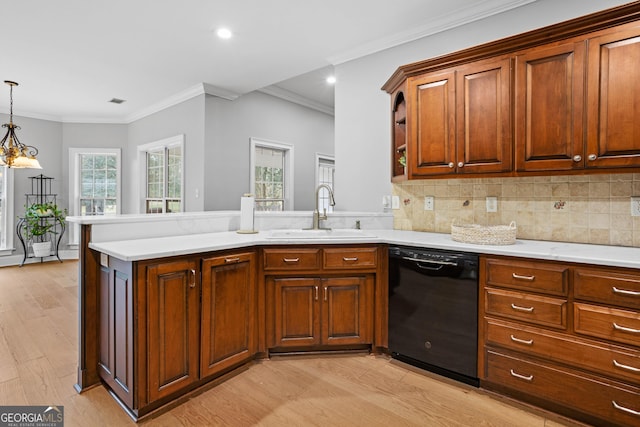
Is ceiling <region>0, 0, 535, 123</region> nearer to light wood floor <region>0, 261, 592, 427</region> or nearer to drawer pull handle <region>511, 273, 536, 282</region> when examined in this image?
drawer pull handle <region>511, 273, 536, 282</region>

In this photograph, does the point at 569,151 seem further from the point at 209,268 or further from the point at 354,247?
the point at 209,268

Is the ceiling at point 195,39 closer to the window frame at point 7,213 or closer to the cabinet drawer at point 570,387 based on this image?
the window frame at point 7,213

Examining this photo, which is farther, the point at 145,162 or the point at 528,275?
the point at 145,162

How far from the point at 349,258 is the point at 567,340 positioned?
1341 millimetres

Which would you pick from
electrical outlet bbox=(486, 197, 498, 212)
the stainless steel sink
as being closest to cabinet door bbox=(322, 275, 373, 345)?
the stainless steel sink

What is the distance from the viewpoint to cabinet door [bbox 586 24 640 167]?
1860mm

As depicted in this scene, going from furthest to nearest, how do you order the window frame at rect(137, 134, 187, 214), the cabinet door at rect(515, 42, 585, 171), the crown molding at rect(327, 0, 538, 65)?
the window frame at rect(137, 134, 187, 214)
the crown molding at rect(327, 0, 538, 65)
the cabinet door at rect(515, 42, 585, 171)

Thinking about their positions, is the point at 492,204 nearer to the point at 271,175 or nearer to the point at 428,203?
the point at 428,203

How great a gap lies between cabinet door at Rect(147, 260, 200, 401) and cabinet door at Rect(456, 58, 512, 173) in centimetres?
199

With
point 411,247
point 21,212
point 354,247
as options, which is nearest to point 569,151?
point 411,247

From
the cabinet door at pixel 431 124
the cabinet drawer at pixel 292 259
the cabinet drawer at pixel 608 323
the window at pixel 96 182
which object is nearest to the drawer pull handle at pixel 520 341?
the cabinet drawer at pixel 608 323

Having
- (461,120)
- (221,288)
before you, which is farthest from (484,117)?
(221,288)

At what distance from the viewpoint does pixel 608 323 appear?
1704 millimetres

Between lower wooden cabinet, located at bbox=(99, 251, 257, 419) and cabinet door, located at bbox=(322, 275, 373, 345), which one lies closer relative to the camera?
lower wooden cabinet, located at bbox=(99, 251, 257, 419)
